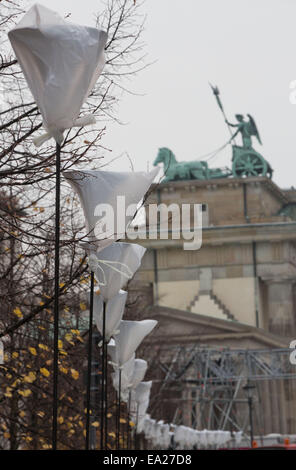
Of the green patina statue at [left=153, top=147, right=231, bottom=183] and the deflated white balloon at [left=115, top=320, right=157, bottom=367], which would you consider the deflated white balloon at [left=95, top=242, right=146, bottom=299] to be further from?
the green patina statue at [left=153, top=147, right=231, bottom=183]

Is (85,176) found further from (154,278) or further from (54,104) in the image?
(154,278)

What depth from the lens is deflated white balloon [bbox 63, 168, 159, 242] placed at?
43.5ft

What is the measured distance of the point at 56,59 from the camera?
10.8 metres

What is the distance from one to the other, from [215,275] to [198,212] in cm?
445

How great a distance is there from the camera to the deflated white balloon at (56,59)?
35.2ft

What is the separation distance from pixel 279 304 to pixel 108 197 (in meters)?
→ 67.8

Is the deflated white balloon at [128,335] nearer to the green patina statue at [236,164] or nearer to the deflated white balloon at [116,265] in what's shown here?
the deflated white balloon at [116,265]

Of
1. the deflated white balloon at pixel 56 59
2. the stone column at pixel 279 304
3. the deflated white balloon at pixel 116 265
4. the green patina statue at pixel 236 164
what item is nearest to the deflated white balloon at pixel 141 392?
the deflated white balloon at pixel 116 265

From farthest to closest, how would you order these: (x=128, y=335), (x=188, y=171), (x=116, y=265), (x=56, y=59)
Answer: (x=188, y=171)
(x=128, y=335)
(x=116, y=265)
(x=56, y=59)

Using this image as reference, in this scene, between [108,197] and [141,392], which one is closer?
[108,197]

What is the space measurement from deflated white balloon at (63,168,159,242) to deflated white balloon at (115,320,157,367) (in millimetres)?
6607

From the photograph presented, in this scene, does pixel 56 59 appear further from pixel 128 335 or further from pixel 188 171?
pixel 188 171

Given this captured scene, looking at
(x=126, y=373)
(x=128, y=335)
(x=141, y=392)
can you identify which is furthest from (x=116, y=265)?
(x=141, y=392)
